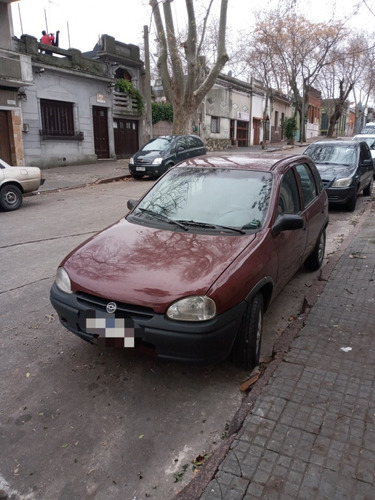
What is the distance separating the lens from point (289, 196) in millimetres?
4301

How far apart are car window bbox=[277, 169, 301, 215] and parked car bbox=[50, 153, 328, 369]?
1 cm

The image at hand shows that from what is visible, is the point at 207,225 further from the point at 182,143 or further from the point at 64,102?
the point at 64,102

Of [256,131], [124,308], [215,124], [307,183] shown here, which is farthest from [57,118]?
[256,131]

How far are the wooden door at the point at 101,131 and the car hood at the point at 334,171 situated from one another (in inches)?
575

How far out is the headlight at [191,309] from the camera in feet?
9.06

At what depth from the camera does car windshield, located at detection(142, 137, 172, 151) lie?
51.4 feet

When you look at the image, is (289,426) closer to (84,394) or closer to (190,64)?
(84,394)

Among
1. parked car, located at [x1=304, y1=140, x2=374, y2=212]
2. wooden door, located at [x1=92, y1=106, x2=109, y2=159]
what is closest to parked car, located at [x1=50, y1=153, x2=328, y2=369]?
parked car, located at [x1=304, y1=140, x2=374, y2=212]

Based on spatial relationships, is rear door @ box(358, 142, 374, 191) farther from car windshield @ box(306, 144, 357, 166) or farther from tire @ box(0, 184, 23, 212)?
tire @ box(0, 184, 23, 212)

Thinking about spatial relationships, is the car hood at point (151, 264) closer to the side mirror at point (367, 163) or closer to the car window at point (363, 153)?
the side mirror at point (367, 163)

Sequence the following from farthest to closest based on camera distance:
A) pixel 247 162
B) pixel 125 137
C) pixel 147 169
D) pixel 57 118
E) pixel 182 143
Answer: pixel 125 137 < pixel 57 118 < pixel 182 143 < pixel 147 169 < pixel 247 162

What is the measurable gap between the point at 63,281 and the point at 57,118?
17.8 metres

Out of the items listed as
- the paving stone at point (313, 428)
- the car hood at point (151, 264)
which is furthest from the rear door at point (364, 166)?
the car hood at point (151, 264)

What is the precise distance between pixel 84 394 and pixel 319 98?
62.9 metres
